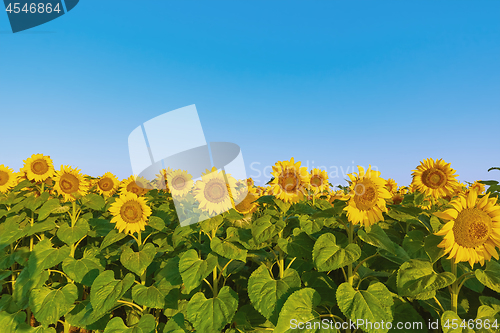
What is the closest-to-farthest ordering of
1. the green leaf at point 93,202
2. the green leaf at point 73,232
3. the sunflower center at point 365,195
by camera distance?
the sunflower center at point 365,195
the green leaf at point 73,232
the green leaf at point 93,202

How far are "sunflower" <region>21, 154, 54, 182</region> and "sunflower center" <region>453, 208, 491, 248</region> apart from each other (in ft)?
25.5

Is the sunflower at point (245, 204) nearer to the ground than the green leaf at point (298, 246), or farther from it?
farther from it

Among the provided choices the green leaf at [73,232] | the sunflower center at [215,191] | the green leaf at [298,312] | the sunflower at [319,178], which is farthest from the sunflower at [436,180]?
the green leaf at [73,232]

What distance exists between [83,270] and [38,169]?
3485mm

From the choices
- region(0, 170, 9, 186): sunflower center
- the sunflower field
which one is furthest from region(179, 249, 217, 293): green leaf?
region(0, 170, 9, 186): sunflower center

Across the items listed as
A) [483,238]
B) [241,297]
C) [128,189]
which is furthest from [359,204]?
[128,189]

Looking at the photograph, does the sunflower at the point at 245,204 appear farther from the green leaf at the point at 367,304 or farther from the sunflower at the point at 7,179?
the sunflower at the point at 7,179

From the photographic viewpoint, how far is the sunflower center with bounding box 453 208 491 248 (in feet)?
9.47

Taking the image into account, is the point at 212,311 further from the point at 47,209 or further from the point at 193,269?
the point at 47,209

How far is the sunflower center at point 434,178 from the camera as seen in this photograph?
5.19 meters

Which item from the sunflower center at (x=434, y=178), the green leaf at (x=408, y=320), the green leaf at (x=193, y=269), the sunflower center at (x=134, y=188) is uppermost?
the sunflower center at (x=134, y=188)

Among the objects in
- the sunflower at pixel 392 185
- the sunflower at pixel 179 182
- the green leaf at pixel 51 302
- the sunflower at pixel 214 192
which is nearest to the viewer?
the sunflower at pixel 214 192

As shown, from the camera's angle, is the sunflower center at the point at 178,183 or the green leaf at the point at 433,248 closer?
the green leaf at the point at 433,248

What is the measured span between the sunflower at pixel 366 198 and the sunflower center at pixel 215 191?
1.82 meters
